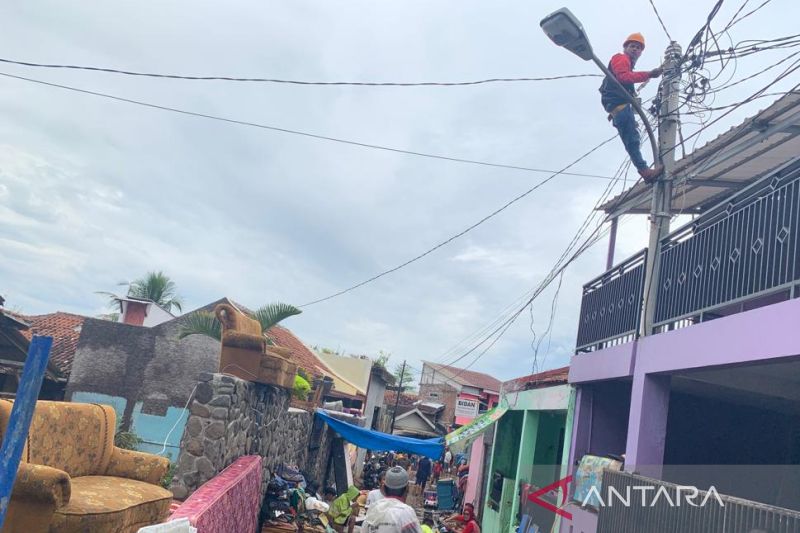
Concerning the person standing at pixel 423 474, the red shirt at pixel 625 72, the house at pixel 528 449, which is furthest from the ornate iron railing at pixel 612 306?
the person standing at pixel 423 474

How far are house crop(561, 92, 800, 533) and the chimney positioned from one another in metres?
16.8

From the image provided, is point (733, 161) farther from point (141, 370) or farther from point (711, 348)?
point (141, 370)

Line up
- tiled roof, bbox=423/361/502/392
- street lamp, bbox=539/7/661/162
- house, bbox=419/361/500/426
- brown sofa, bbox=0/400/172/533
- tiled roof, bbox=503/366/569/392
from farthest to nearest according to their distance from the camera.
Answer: tiled roof, bbox=423/361/502/392 < house, bbox=419/361/500/426 < tiled roof, bbox=503/366/569/392 < street lamp, bbox=539/7/661/162 < brown sofa, bbox=0/400/172/533

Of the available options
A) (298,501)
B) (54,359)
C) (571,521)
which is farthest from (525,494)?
(54,359)

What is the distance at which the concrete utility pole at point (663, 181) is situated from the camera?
7051 millimetres

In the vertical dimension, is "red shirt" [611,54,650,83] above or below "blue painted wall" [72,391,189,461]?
above

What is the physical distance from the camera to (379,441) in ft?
47.3

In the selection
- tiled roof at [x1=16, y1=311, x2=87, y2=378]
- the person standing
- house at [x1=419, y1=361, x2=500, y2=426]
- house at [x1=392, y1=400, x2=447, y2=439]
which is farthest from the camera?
house at [x1=419, y1=361, x2=500, y2=426]

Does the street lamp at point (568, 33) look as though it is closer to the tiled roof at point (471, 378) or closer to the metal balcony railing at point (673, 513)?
the metal balcony railing at point (673, 513)

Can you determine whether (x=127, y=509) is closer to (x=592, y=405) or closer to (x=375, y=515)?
(x=375, y=515)

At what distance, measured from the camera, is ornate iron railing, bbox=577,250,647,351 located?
7.52 m

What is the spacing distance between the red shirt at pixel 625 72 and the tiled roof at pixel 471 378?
116ft

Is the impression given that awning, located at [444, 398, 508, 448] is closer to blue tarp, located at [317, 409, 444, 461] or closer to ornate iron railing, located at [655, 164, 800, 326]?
blue tarp, located at [317, 409, 444, 461]

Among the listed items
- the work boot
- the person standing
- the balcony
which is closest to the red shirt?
the work boot
